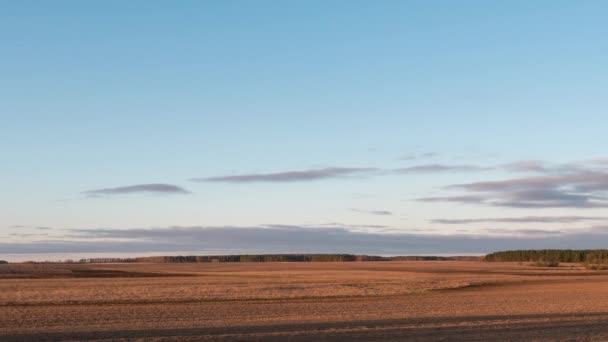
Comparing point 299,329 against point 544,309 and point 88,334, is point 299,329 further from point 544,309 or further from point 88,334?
point 544,309

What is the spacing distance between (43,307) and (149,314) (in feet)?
25.8

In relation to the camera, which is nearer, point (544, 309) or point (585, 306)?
point (544, 309)

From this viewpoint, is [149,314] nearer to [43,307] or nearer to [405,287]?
[43,307]

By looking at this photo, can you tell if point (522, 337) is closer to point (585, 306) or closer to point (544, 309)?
point (544, 309)

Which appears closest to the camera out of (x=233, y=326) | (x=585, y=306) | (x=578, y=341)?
(x=578, y=341)

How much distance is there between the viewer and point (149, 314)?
39156 millimetres

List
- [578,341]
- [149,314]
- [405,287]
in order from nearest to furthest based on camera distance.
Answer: [578,341], [149,314], [405,287]

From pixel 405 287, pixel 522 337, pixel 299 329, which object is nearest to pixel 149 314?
pixel 299 329

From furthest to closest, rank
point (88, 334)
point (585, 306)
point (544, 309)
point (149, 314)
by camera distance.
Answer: point (585, 306) < point (544, 309) < point (149, 314) < point (88, 334)

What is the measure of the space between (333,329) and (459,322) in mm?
6475

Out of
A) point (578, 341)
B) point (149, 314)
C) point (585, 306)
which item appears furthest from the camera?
point (585, 306)

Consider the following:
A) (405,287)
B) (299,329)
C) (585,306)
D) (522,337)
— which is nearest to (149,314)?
(299,329)

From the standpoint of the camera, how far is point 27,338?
28703mm

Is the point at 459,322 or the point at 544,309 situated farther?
the point at 544,309
